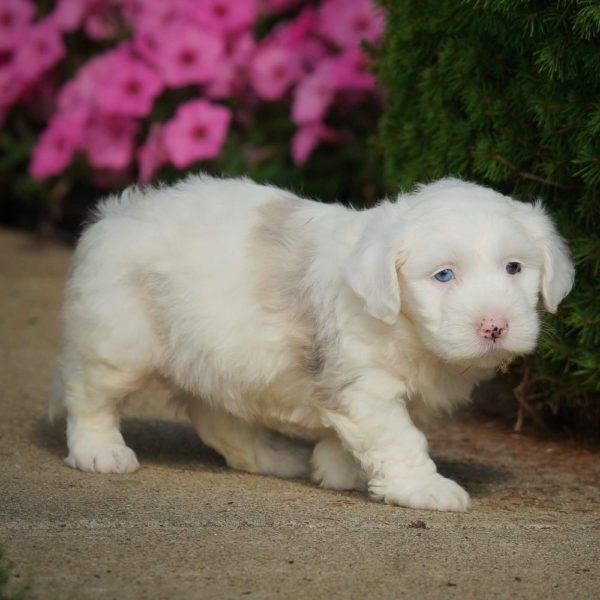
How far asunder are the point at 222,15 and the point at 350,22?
90 centimetres

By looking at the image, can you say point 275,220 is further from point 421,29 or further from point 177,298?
point 421,29

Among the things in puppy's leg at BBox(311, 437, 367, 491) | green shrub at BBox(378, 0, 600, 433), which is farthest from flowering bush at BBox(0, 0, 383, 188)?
puppy's leg at BBox(311, 437, 367, 491)

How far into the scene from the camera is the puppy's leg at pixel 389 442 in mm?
4523

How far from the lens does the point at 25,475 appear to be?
190 inches

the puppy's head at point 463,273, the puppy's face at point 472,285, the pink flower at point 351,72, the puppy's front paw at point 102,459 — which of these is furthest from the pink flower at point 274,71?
the puppy's face at point 472,285

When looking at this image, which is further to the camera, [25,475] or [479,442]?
[479,442]

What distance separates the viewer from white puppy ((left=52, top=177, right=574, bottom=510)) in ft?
14.2

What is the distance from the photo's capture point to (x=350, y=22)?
340 inches

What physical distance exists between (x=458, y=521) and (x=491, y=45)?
6.48 feet

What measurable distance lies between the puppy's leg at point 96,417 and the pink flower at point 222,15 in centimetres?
433

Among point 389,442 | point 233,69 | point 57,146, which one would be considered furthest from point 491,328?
point 57,146

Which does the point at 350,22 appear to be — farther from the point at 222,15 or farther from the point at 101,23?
the point at 101,23

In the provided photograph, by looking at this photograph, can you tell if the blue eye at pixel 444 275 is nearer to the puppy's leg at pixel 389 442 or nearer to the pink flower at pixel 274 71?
the puppy's leg at pixel 389 442

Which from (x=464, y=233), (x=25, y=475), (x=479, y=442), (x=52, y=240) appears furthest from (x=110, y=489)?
(x=52, y=240)
